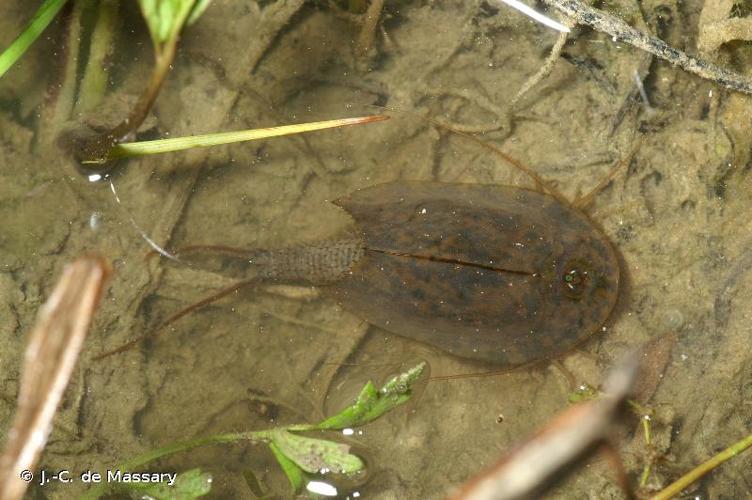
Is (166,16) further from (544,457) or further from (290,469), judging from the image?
(544,457)

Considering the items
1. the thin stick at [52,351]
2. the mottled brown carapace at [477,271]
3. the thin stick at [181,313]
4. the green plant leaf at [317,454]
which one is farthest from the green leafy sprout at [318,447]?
the thin stick at [52,351]

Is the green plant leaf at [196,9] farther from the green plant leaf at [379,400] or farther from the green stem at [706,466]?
the green stem at [706,466]

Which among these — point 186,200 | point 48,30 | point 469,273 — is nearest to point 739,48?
point 469,273

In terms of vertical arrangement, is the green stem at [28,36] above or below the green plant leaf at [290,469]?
above

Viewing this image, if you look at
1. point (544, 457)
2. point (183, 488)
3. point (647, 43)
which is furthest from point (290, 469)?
point (647, 43)

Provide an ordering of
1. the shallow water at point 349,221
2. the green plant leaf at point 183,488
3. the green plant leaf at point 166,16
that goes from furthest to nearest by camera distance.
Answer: the shallow water at point 349,221
the green plant leaf at point 183,488
the green plant leaf at point 166,16

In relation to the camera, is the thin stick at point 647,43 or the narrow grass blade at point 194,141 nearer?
the narrow grass blade at point 194,141
